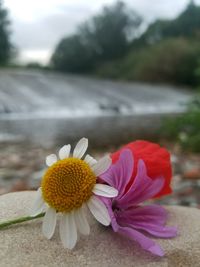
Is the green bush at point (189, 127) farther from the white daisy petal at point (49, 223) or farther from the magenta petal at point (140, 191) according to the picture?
the white daisy petal at point (49, 223)

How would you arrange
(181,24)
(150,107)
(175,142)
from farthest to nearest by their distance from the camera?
(181,24) → (150,107) → (175,142)

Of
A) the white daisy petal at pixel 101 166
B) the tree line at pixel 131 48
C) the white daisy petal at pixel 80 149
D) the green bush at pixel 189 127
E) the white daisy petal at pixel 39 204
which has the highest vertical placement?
the white daisy petal at pixel 80 149

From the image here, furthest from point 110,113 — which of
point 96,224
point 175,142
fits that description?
point 96,224

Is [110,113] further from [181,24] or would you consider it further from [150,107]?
[181,24]

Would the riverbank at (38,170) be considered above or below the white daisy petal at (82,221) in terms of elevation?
below

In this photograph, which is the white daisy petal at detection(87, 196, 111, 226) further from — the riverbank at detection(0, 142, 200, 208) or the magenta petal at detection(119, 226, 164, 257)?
the riverbank at detection(0, 142, 200, 208)

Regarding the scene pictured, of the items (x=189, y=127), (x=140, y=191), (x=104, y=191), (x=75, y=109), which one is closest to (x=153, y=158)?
(x=140, y=191)

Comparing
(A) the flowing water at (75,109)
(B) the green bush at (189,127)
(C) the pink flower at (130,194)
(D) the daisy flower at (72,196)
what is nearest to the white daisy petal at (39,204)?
(D) the daisy flower at (72,196)
